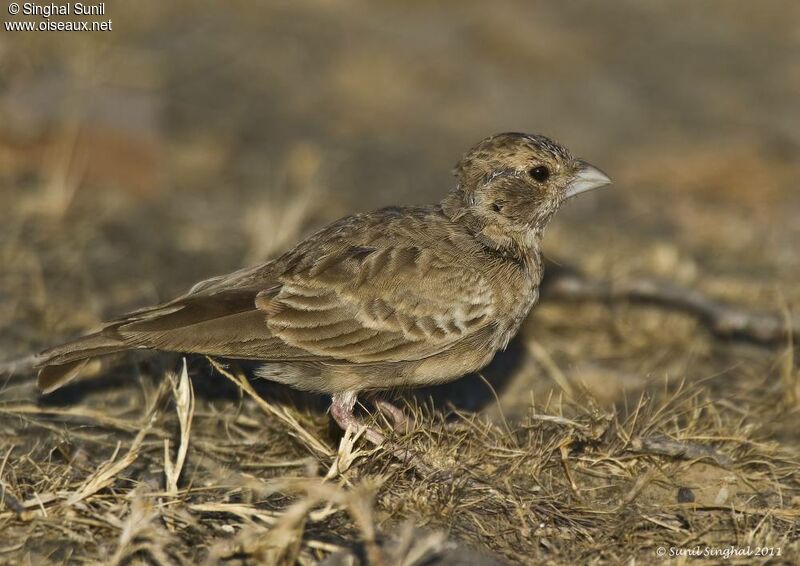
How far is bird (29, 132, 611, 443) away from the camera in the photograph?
4438 millimetres

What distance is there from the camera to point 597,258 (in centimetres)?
714

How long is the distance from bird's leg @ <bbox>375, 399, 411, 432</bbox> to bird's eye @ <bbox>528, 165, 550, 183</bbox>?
1350 mm

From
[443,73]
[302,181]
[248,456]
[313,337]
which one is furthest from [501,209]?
[443,73]

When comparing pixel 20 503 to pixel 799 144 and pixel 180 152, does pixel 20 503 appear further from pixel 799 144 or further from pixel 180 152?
pixel 799 144

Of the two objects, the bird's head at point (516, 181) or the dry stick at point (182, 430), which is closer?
the dry stick at point (182, 430)

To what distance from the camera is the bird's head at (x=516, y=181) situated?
508cm

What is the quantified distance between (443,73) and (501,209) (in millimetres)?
6409

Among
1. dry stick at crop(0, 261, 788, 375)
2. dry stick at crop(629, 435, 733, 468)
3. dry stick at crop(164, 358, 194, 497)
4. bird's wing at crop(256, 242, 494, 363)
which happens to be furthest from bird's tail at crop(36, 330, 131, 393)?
dry stick at crop(0, 261, 788, 375)

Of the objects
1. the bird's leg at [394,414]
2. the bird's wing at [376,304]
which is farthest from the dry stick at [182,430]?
the bird's leg at [394,414]

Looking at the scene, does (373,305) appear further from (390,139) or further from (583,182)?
(390,139)

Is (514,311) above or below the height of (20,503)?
above

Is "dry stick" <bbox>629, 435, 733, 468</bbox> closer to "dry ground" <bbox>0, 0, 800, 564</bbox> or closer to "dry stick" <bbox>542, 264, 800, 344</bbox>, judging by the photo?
"dry ground" <bbox>0, 0, 800, 564</bbox>

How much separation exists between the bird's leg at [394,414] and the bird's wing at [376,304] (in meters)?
0.29

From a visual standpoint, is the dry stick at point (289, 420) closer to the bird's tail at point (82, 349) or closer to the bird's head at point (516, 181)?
the bird's tail at point (82, 349)
